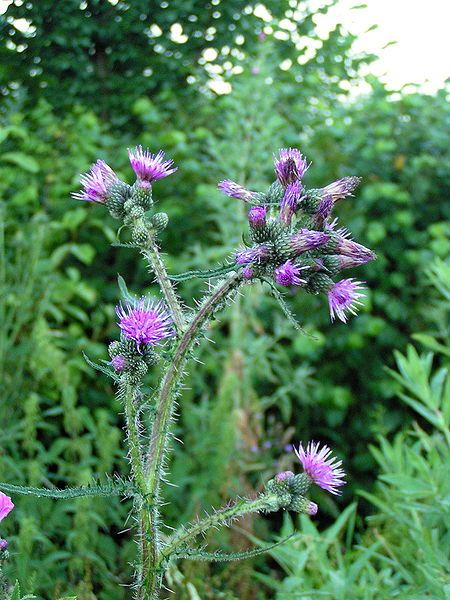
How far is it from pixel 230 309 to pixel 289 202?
211 cm

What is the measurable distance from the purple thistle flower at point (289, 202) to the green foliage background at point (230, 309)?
0.65 meters

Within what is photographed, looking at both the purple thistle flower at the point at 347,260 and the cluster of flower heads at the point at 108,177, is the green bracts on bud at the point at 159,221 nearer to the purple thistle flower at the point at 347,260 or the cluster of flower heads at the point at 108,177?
the cluster of flower heads at the point at 108,177

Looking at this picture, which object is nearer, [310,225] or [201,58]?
[310,225]

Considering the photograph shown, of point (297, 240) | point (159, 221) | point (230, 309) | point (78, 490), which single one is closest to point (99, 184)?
point (159, 221)

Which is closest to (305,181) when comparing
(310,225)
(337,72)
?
(337,72)

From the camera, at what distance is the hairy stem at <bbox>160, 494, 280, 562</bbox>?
1104mm

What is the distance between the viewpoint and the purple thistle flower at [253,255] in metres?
1.04

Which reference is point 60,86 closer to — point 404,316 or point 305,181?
point 305,181

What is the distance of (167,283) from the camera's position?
1157mm

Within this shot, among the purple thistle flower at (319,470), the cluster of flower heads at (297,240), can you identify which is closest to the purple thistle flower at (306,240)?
the cluster of flower heads at (297,240)

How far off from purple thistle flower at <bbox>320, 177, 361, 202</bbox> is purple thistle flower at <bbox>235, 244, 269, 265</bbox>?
0.14 m

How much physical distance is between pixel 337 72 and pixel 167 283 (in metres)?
3.26

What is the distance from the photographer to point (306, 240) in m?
1.06

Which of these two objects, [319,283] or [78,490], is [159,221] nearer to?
[319,283]
